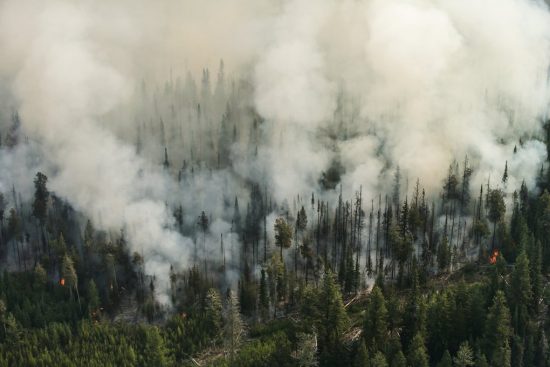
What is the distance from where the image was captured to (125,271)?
181 m

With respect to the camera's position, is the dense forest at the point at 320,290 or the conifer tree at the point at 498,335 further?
the dense forest at the point at 320,290

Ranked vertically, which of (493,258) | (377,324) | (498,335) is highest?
(493,258)

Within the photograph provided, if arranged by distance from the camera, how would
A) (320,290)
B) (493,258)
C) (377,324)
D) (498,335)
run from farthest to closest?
(493,258) → (320,290) → (377,324) → (498,335)

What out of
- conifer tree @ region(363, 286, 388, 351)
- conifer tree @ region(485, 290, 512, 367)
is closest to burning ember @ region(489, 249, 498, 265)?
conifer tree @ region(485, 290, 512, 367)

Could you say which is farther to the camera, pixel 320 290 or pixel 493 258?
pixel 493 258

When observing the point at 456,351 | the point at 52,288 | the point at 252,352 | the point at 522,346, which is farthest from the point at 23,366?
the point at 522,346

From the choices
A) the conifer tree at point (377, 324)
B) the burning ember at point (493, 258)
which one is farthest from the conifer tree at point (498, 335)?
the burning ember at point (493, 258)

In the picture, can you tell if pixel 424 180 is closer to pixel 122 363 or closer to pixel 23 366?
pixel 122 363

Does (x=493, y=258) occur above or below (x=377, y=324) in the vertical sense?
above

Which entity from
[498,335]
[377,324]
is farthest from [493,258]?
[377,324]

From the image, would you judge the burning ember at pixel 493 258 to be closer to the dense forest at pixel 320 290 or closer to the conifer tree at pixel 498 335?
the dense forest at pixel 320 290

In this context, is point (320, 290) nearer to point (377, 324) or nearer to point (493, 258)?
point (377, 324)

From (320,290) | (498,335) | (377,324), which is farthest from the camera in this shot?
(320,290)

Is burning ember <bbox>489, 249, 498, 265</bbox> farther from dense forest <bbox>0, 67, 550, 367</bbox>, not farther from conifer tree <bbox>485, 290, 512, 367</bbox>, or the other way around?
conifer tree <bbox>485, 290, 512, 367</bbox>
